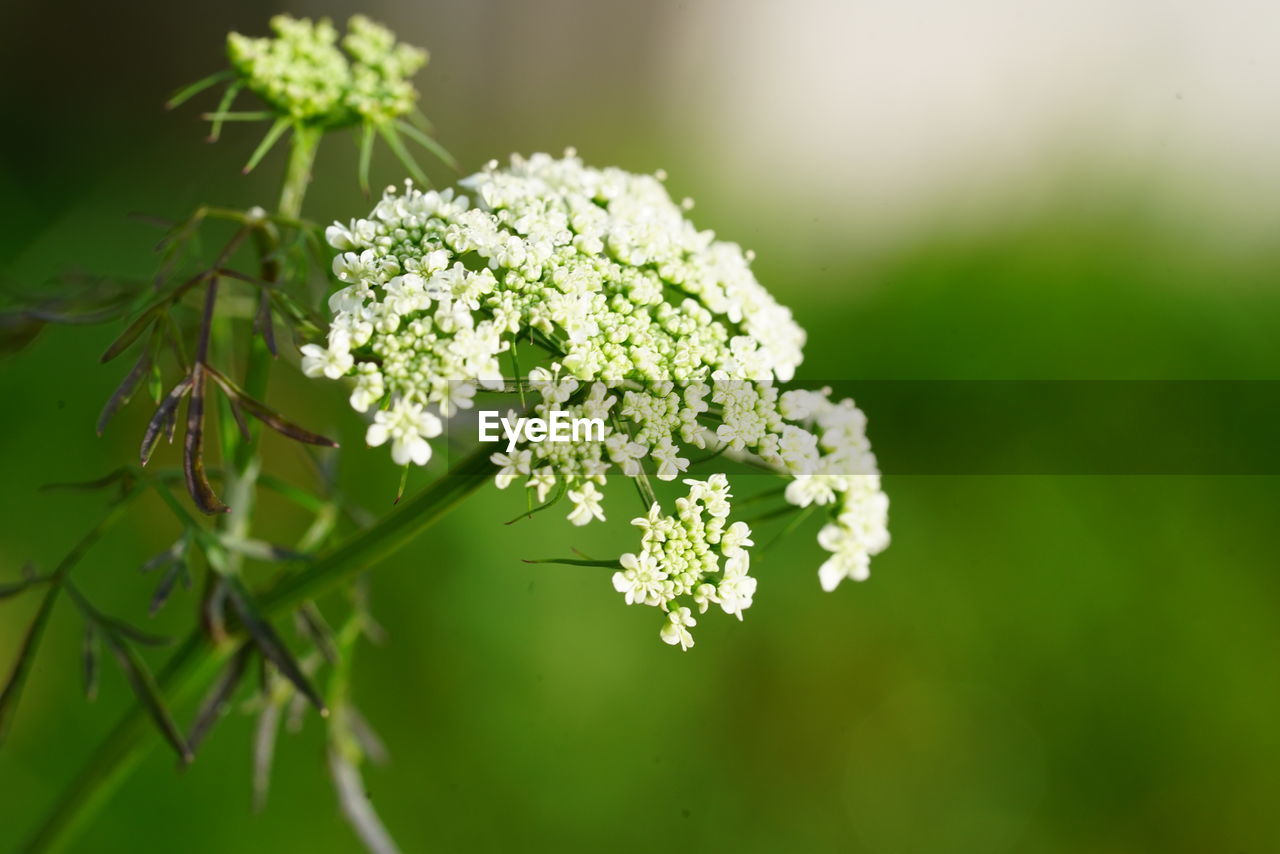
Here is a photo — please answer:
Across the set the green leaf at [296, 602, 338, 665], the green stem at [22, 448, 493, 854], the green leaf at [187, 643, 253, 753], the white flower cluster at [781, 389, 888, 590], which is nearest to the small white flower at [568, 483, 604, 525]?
the green stem at [22, 448, 493, 854]

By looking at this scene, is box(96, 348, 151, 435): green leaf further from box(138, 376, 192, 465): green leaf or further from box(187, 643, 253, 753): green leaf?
box(187, 643, 253, 753): green leaf

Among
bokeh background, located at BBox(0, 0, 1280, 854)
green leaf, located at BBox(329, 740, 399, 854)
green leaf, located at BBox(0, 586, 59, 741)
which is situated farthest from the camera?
bokeh background, located at BBox(0, 0, 1280, 854)

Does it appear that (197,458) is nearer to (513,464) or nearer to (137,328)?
(137,328)

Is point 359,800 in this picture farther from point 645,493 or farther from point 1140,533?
point 1140,533

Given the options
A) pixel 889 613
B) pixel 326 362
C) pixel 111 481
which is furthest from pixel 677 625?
pixel 889 613

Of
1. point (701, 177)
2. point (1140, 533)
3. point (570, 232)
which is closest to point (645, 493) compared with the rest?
point (570, 232)
